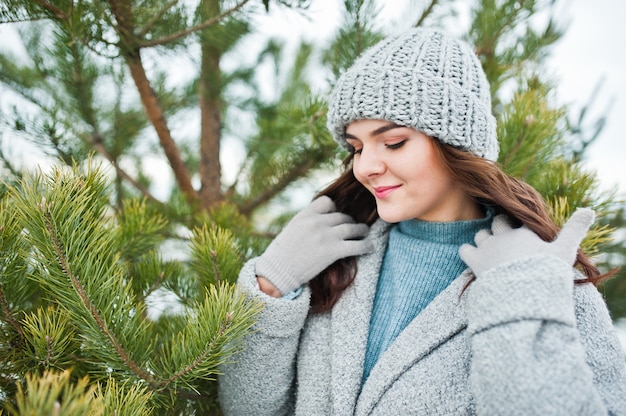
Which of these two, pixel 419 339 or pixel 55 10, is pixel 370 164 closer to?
pixel 419 339

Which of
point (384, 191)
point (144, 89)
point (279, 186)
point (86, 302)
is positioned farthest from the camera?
point (279, 186)

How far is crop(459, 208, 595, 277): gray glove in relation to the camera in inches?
24.9

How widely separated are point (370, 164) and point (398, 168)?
5 cm

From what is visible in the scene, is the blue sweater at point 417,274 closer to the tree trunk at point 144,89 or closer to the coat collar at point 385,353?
the coat collar at point 385,353

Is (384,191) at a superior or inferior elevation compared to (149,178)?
superior

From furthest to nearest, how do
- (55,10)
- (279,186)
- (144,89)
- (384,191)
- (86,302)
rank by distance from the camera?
(279,186) → (144,89) → (384,191) → (55,10) → (86,302)

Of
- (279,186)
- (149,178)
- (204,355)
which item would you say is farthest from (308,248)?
(149,178)

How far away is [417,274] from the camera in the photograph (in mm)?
829

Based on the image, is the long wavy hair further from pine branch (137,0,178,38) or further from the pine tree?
pine branch (137,0,178,38)

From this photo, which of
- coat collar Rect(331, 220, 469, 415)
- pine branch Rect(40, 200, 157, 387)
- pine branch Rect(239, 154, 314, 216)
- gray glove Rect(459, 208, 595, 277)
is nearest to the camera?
pine branch Rect(40, 200, 157, 387)

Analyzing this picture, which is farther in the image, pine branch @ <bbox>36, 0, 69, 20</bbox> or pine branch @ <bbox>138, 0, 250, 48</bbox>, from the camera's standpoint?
pine branch @ <bbox>138, 0, 250, 48</bbox>

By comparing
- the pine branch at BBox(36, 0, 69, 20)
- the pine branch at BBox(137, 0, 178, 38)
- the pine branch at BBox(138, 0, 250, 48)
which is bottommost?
the pine branch at BBox(138, 0, 250, 48)

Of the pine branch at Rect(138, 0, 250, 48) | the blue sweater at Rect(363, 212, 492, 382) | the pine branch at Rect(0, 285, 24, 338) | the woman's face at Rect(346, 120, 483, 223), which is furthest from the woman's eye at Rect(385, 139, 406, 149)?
the pine branch at Rect(0, 285, 24, 338)

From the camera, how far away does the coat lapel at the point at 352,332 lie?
29.8 inches
